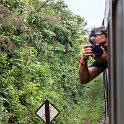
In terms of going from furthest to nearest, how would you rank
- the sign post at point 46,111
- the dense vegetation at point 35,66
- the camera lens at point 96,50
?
1. the dense vegetation at point 35,66
2. the sign post at point 46,111
3. the camera lens at point 96,50

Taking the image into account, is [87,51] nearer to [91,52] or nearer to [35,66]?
[91,52]

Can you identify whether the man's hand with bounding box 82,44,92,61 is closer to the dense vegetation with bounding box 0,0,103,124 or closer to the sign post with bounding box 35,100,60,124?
the sign post with bounding box 35,100,60,124

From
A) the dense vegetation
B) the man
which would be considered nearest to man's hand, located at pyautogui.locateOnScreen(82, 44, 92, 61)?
the man

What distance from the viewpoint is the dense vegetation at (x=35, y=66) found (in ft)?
16.7

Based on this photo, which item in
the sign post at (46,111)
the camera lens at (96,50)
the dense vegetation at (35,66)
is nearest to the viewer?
the camera lens at (96,50)

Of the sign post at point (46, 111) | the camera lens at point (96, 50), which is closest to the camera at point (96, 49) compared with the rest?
the camera lens at point (96, 50)

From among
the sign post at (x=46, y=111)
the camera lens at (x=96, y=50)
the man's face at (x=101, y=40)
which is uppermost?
the man's face at (x=101, y=40)

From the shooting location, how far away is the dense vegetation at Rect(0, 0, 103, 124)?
16.7 ft

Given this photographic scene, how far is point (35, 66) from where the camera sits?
693 centimetres

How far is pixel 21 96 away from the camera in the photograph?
18.5 ft

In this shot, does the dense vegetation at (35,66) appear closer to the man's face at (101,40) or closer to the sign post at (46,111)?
the sign post at (46,111)

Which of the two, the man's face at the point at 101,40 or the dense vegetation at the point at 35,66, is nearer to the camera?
the man's face at the point at 101,40

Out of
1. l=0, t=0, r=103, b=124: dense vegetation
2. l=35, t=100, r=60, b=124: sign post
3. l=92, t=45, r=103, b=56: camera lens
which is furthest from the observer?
l=0, t=0, r=103, b=124: dense vegetation

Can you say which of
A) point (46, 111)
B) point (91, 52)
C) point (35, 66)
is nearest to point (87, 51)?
point (91, 52)
